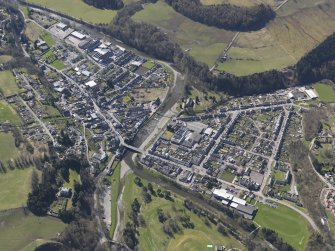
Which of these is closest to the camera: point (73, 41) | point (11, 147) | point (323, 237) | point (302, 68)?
point (323, 237)

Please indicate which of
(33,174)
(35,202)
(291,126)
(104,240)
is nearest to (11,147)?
(33,174)

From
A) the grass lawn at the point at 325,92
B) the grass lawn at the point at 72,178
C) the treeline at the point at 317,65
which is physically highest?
the treeline at the point at 317,65

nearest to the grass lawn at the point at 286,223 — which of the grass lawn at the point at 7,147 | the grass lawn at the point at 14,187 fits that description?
the grass lawn at the point at 14,187

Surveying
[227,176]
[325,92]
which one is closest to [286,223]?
[227,176]

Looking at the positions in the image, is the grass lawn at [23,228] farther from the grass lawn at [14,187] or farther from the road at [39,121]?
the road at [39,121]

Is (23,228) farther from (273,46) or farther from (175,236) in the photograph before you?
(273,46)

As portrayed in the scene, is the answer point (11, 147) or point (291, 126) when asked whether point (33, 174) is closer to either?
point (11, 147)
